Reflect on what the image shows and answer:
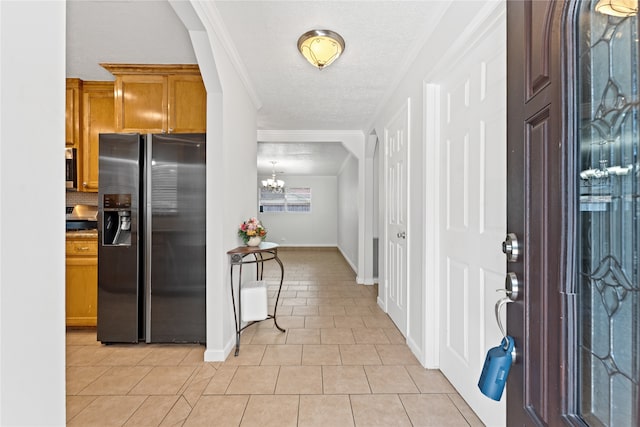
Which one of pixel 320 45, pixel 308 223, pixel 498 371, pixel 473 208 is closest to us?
pixel 498 371

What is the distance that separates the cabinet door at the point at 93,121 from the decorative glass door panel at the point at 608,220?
3.96 metres

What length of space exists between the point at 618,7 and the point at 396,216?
275cm

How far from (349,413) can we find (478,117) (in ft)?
6.14

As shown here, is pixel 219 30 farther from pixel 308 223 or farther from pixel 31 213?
pixel 308 223

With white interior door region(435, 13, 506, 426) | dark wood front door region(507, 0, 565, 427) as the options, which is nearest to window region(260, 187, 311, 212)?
A: white interior door region(435, 13, 506, 426)

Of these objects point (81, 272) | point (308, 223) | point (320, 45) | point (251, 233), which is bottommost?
point (81, 272)

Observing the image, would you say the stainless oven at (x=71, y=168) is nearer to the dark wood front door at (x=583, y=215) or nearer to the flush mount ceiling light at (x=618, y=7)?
the dark wood front door at (x=583, y=215)

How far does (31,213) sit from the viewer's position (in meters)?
0.54

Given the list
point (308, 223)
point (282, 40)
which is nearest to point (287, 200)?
point (308, 223)

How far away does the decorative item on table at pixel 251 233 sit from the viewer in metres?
2.92

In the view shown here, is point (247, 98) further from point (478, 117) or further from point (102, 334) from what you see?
point (102, 334)

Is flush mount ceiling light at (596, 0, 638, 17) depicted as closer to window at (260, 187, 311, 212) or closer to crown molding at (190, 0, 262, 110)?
crown molding at (190, 0, 262, 110)

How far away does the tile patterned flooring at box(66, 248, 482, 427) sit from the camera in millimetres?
1825

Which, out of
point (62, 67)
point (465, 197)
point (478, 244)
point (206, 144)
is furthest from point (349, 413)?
point (206, 144)
